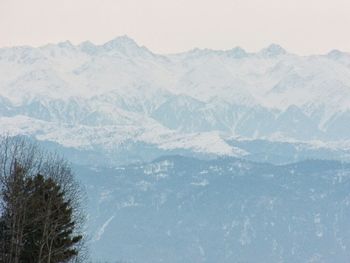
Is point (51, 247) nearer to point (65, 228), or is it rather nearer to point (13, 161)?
point (65, 228)

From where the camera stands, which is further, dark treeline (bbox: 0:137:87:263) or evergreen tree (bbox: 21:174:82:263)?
evergreen tree (bbox: 21:174:82:263)

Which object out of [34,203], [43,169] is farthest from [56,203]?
[43,169]

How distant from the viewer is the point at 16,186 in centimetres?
6366

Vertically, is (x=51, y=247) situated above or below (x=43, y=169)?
below

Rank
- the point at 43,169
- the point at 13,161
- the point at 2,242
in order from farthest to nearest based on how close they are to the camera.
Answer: the point at 43,169 → the point at 13,161 → the point at 2,242

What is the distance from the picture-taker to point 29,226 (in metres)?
64.9

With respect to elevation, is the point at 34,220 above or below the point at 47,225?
above

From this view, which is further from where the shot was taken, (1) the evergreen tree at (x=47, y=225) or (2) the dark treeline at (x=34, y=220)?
(1) the evergreen tree at (x=47, y=225)

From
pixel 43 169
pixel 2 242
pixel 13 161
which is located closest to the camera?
pixel 2 242

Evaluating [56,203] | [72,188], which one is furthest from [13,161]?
[72,188]

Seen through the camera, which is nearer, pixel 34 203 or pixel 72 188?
pixel 34 203

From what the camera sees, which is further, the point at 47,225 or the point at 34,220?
the point at 47,225

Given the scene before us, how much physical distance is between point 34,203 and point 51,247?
2.51 metres

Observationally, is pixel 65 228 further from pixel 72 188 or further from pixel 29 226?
pixel 72 188
